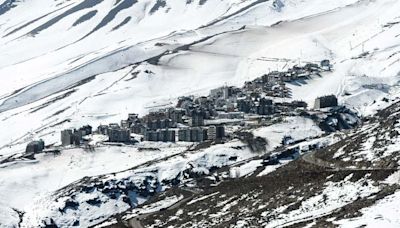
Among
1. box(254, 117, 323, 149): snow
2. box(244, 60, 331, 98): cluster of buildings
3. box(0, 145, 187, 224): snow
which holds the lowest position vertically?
box(0, 145, 187, 224): snow

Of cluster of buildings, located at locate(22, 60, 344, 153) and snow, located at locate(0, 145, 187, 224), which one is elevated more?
cluster of buildings, located at locate(22, 60, 344, 153)

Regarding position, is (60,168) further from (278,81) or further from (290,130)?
(278,81)

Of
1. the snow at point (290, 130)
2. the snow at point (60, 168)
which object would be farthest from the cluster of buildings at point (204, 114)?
the snow at point (290, 130)

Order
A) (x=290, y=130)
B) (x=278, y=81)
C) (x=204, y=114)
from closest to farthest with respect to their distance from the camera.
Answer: (x=290, y=130)
(x=204, y=114)
(x=278, y=81)

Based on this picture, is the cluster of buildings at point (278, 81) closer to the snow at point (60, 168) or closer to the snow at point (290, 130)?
the snow at point (290, 130)

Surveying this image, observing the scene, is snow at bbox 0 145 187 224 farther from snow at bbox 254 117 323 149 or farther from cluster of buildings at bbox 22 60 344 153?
snow at bbox 254 117 323 149

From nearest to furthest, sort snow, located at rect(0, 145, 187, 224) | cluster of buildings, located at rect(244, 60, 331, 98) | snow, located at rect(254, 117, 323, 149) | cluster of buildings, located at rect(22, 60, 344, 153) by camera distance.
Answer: snow, located at rect(0, 145, 187, 224), snow, located at rect(254, 117, 323, 149), cluster of buildings, located at rect(22, 60, 344, 153), cluster of buildings, located at rect(244, 60, 331, 98)

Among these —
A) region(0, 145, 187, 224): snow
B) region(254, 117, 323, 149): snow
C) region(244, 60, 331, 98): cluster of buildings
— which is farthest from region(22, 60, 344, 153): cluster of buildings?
region(254, 117, 323, 149): snow

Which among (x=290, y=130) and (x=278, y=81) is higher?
(x=278, y=81)

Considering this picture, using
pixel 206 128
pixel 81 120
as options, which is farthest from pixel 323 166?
pixel 81 120

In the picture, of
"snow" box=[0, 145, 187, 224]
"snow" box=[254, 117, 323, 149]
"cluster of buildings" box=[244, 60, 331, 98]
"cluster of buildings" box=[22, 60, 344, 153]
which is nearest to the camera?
"snow" box=[0, 145, 187, 224]

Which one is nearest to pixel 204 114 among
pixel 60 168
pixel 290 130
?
pixel 290 130
